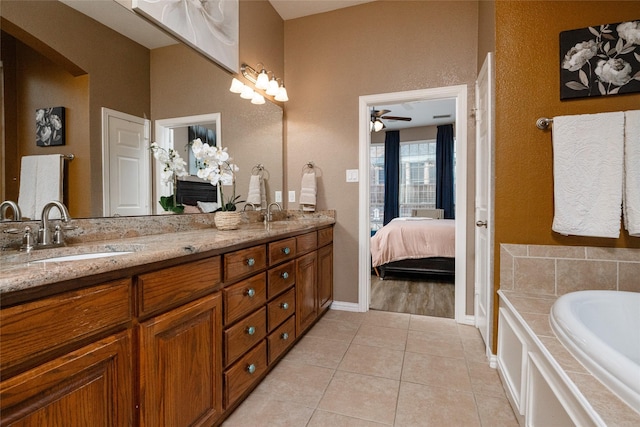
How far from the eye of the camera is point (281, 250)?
183 cm

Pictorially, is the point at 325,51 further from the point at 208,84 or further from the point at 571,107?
the point at 571,107

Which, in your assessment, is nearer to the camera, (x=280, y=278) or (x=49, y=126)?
(x=49, y=126)

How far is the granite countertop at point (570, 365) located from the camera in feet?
2.44

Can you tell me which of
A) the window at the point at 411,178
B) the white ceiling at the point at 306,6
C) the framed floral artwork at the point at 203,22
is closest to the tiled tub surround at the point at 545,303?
the framed floral artwork at the point at 203,22

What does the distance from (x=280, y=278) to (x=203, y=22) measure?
168 cm

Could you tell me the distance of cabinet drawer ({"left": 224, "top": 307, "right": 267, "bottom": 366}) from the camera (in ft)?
4.41

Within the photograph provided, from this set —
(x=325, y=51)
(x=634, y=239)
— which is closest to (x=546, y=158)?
(x=634, y=239)

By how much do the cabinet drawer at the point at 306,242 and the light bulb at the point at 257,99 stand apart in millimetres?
1185

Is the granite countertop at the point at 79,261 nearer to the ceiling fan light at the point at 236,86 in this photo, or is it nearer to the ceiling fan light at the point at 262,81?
the ceiling fan light at the point at 236,86

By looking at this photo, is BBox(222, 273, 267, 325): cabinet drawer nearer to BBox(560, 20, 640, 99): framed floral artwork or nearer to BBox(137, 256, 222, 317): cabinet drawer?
BBox(137, 256, 222, 317): cabinet drawer

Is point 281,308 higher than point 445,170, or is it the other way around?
point 445,170

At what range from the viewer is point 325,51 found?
283 cm

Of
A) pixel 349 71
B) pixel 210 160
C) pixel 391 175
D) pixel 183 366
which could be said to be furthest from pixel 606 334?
pixel 391 175

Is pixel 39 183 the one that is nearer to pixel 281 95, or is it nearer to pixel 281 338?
pixel 281 338
